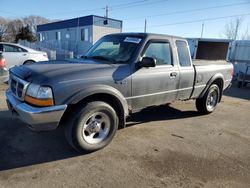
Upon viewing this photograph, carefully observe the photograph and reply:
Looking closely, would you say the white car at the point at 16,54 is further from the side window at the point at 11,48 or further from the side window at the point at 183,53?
the side window at the point at 183,53

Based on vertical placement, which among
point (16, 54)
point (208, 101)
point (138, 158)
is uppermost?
point (16, 54)

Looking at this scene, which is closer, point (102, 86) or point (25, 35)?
point (102, 86)

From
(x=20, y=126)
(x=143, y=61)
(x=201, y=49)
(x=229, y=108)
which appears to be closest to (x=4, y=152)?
(x=20, y=126)

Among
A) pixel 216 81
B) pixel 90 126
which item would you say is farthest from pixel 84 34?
pixel 90 126

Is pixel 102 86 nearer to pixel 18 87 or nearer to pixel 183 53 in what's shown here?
pixel 18 87

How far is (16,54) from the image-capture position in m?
9.83

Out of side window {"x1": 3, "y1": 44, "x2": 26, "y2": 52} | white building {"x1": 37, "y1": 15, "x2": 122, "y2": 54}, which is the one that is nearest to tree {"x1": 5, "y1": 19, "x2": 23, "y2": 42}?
white building {"x1": 37, "y1": 15, "x2": 122, "y2": 54}

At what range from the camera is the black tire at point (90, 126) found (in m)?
3.38

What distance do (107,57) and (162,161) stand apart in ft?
6.93

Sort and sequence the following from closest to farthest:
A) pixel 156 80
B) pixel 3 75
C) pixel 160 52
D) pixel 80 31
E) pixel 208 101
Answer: pixel 156 80 → pixel 160 52 → pixel 208 101 → pixel 3 75 → pixel 80 31

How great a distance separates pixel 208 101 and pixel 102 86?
371 cm

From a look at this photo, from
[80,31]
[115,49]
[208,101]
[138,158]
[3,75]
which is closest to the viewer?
[138,158]

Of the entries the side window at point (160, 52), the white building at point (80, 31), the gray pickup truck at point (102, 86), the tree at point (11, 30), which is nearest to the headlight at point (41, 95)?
the gray pickup truck at point (102, 86)

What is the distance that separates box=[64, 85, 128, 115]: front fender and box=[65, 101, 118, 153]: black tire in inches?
7.3
